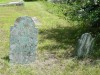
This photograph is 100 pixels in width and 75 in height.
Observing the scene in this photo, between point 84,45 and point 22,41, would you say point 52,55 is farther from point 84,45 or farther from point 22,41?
point 22,41

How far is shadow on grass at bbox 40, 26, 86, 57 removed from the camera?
40.5 ft

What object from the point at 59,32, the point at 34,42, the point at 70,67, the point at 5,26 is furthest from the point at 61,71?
the point at 5,26

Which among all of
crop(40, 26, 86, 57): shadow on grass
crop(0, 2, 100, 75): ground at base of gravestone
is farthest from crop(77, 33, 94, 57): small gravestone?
crop(40, 26, 86, 57): shadow on grass

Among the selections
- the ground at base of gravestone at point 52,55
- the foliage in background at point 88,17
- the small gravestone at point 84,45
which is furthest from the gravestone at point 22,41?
the foliage in background at point 88,17

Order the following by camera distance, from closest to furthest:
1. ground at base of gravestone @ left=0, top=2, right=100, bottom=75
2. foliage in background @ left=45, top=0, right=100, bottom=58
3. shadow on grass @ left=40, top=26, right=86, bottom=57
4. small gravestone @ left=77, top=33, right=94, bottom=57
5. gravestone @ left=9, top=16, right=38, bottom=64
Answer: ground at base of gravestone @ left=0, top=2, right=100, bottom=75 → gravestone @ left=9, top=16, right=38, bottom=64 → small gravestone @ left=77, top=33, right=94, bottom=57 → shadow on grass @ left=40, top=26, right=86, bottom=57 → foliage in background @ left=45, top=0, right=100, bottom=58

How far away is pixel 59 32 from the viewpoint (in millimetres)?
15797

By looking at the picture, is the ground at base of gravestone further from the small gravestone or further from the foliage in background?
the foliage in background

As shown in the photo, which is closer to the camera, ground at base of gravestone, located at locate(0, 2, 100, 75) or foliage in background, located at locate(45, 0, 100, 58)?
ground at base of gravestone, located at locate(0, 2, 100, 75)

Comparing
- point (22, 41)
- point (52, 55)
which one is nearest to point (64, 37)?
point (52, 55)

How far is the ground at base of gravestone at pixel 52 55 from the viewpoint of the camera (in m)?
9.93

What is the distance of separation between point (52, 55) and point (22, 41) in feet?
4.42

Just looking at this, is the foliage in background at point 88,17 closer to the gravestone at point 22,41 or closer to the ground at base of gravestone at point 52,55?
the ground at base of gravestone at point 52,55

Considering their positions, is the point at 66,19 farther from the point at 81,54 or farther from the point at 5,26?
the point at 81,54

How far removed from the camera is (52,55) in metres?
11.5
